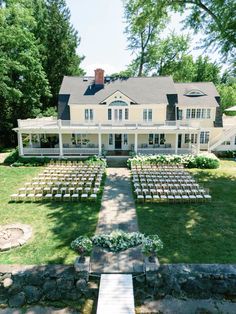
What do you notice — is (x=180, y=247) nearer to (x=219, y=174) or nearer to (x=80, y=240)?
(x=80, y=240)

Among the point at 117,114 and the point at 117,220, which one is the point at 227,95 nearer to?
the point at 117,114

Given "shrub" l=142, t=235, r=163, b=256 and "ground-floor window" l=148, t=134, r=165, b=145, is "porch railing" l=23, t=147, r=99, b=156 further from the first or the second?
"shrub" l=142, t=235, r=163, b=256

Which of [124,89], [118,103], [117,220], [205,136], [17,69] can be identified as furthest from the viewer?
[124,89]

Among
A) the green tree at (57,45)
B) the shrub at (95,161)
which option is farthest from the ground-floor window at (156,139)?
the green tree at (57,45)

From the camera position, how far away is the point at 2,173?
20656mm

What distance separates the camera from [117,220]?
483 inches

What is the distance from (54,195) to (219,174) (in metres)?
13.4

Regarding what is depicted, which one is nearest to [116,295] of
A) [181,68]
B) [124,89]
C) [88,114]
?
[88,114]

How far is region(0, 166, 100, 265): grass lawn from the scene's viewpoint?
9.23 meters

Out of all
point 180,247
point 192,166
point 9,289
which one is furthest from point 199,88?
point 9,289

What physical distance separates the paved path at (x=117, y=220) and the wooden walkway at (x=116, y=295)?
2.03 ft

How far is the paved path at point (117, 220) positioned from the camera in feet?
27.8

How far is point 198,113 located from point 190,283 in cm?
2453

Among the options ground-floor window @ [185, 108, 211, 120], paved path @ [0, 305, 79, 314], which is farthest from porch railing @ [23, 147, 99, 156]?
paved path @ [0, 305, 79, 314]
